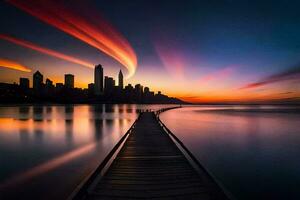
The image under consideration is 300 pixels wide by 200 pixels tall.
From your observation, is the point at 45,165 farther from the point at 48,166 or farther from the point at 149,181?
the point at 149,181

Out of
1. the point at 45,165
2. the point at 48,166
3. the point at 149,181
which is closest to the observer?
the point at 149,181

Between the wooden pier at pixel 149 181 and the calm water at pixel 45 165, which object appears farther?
the calm water at pixel 45 165

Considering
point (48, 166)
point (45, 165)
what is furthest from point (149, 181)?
point (45, 165)

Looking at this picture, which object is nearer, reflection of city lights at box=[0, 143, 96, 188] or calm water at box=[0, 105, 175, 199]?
calm water at box=[0, 105, 175, 199]

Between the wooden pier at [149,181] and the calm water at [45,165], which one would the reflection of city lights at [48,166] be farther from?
the wooden pier at [149,181]

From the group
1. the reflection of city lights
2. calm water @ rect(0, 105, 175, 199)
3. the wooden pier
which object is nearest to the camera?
the wooden pier

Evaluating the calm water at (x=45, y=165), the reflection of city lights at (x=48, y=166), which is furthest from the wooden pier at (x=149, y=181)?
the reflection of city lights at (x=48, y=166)

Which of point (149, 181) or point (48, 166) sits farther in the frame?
point (48, 166)

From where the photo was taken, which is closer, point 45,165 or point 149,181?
point 149,181

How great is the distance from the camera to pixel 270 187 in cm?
1196

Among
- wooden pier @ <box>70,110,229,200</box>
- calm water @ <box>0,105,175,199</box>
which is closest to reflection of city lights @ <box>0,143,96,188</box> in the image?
calm water @ <box>0,105,175,199</box>

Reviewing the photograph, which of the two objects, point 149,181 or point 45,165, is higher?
point 149,181

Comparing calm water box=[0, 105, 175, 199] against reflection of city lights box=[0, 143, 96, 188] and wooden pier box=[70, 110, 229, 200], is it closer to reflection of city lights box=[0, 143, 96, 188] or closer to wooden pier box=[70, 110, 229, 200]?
reflection of city lights box=[0, 143, 96, 188]

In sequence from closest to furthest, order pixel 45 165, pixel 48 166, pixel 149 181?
pixel 149 181 → pixel 48 166 → pixel 45 165
